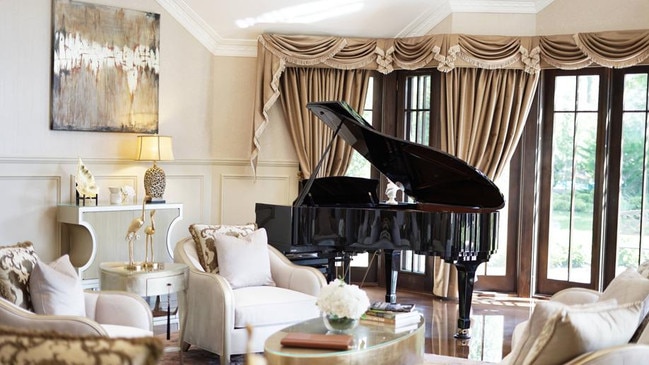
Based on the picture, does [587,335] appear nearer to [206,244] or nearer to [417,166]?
[206,244]

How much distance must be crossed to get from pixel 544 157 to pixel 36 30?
4640mm

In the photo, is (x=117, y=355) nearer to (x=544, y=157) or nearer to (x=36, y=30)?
(x=36, y=30)

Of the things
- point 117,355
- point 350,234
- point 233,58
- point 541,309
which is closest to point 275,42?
point 233,58

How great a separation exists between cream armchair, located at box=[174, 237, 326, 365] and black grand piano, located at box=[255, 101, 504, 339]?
0.47m

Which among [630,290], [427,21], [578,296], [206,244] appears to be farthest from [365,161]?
[630,290]

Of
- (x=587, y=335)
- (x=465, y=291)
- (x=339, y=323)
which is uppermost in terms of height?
(x=587, y=335)

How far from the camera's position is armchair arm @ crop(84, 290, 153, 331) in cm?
412

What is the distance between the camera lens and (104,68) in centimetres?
680

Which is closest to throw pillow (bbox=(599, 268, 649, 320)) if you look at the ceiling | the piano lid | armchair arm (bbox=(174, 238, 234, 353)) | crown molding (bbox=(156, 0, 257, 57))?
the piano lid

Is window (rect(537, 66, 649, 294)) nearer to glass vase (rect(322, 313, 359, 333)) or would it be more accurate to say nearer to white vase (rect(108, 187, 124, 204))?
white vase (rect(108, 187, 124, 204))

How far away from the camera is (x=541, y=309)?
108 inches

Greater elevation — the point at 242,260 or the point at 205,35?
the point at 205,35

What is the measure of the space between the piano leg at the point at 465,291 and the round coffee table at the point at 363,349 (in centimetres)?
131

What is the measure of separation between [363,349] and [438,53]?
414 cm
